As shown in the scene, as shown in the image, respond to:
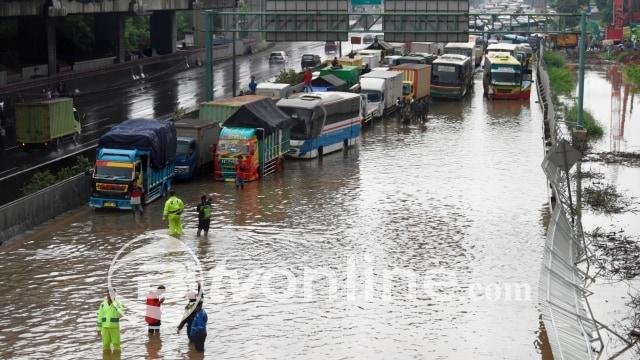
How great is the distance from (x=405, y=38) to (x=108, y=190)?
76.4ft

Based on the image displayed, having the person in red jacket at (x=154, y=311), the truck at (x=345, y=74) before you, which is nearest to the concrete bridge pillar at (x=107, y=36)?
the truck at (x=345, y=74)

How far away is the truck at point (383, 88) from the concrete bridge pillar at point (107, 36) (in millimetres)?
35748

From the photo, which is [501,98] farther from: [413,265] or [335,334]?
[335,334]

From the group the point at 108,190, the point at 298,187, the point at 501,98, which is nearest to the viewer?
the point at 108,190

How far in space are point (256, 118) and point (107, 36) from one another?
187 feet

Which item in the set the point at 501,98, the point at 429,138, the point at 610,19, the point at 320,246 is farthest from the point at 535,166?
the point at 610,19

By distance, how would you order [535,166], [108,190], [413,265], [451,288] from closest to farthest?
[451,288], [413,265], [108,190], [535,166]

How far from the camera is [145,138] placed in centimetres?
3519

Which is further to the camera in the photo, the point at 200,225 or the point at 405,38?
the point at 405,38

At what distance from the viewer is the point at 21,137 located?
46.9 m

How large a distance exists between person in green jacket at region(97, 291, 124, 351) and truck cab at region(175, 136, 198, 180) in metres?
18.8

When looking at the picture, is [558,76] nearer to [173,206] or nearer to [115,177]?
[115,177]

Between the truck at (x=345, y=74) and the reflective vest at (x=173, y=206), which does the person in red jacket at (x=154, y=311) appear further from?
the truck at (x=345, y=74)

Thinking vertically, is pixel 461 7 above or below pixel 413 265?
above
